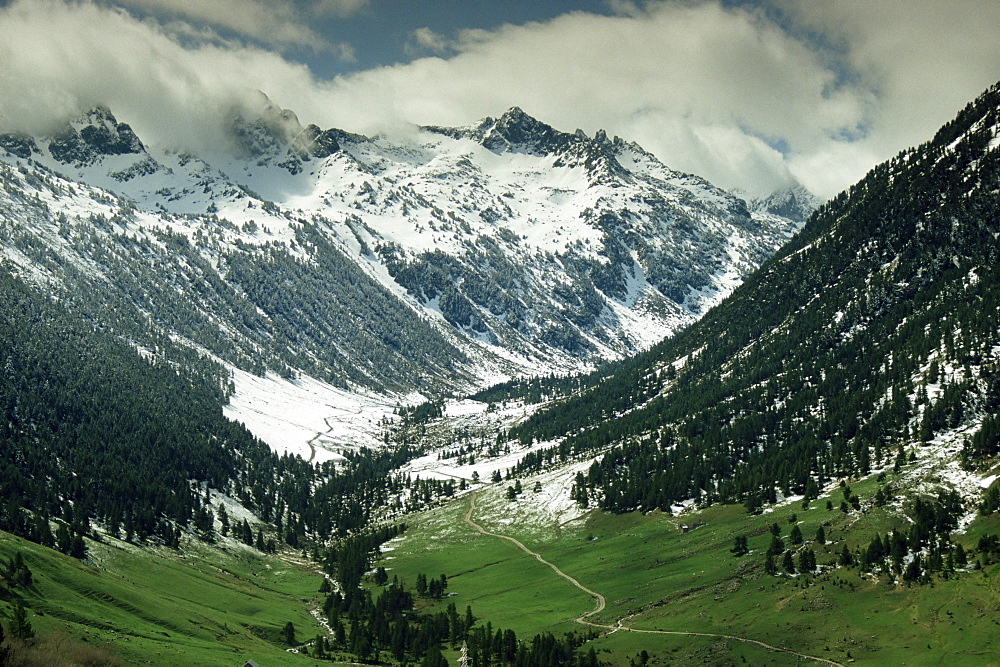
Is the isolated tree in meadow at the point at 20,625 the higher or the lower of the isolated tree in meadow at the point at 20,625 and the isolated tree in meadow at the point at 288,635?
the higher

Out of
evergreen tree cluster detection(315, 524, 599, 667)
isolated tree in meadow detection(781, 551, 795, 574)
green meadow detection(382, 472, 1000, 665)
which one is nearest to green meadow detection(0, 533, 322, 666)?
evergreen tree cluster detection(315, 524, 599, 667)

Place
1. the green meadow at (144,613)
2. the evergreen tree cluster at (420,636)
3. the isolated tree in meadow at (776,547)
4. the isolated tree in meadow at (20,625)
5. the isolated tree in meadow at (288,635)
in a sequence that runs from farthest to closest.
A: the isolated tree in meadow at (776,547) → the isolated tree in meadow at (288,635) → the evergreen tree cluster at (420,636) → the green meadow at (144,613) → the isolated tree in meadow at (20,625)

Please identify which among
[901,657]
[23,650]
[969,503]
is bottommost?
[901,657]

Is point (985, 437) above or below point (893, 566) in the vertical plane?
above

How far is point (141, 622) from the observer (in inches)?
5344

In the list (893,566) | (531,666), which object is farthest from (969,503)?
(531,666)

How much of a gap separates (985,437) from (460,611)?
11572 cm

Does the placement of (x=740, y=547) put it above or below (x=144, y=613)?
above

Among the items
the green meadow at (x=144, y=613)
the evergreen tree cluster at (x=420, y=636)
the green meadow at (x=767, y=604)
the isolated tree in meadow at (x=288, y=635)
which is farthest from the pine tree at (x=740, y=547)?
the isolated tree in meadow at (x=288, y=635)

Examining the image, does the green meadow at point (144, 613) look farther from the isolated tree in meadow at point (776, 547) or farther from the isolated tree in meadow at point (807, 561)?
the isolated tree in meadow at point (776, 547)

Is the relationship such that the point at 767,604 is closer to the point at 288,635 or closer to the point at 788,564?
the point at 788,564

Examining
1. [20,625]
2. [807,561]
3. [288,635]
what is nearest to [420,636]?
[288,635]

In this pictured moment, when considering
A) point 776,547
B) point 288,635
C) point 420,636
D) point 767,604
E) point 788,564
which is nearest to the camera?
point 767,604

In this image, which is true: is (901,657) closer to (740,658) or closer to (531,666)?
(740,658)
